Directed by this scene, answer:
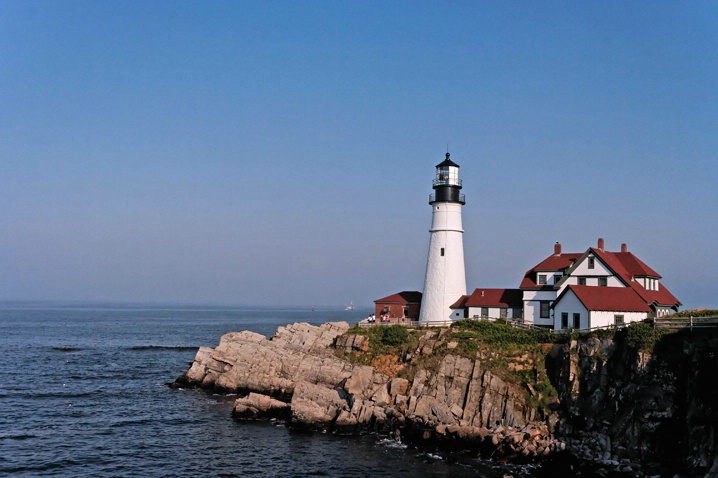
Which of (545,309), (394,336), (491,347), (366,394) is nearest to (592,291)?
(545,309)

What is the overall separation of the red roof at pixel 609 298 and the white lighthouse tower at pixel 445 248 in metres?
10.6

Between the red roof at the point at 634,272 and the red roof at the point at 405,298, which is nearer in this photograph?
the red roof at the point at 634,272

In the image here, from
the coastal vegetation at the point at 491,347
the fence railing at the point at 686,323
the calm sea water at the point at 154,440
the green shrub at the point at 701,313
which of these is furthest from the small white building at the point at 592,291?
the calm sea water at the point at 154,440

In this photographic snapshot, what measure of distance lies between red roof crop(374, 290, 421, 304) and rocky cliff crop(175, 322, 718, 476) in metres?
9.30

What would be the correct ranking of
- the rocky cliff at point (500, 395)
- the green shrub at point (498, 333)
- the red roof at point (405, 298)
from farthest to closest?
1. the red roof at point (405, 298)
2. the green shrub at point (498, 333)
3. the rocky cliff at point (500, 395)

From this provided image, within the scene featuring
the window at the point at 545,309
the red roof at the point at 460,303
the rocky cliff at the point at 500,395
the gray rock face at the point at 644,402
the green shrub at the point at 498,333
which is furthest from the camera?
the red roof at the point at 460,303

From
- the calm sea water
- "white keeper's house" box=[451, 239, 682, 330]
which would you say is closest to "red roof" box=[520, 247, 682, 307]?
"white keeper's house" box=[451, 239, 682, 330]

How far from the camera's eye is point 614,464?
3050cm

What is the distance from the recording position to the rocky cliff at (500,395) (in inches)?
1198

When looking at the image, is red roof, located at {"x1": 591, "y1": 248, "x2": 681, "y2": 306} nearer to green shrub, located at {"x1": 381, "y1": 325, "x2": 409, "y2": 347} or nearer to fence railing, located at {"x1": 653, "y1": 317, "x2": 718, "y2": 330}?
fence railing, located at {"x1": 653, "y1": 317, "x2": 718, "y2": 330}

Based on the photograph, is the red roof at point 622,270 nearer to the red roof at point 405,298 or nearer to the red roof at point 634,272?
the red roof at point 634,272

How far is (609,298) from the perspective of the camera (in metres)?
42.3

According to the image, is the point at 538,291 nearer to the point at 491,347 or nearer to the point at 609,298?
the point at 609,298

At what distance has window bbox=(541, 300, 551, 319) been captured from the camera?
4812 cm
